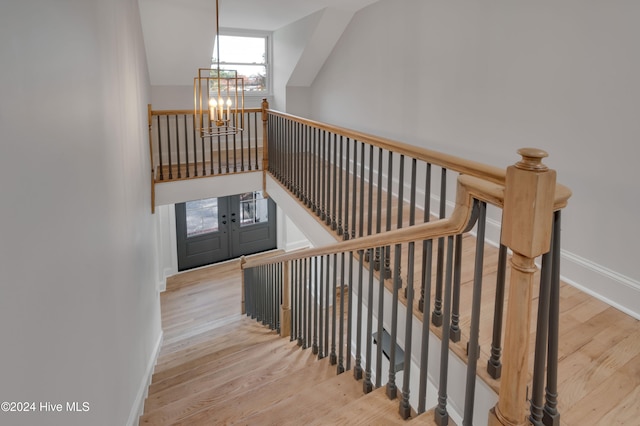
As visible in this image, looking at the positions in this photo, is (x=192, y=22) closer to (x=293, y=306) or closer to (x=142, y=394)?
(x=293, y=306)

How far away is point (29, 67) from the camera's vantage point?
132 centimetres

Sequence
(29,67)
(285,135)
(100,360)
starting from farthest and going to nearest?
(285,135)
(100,360)
(29,67)

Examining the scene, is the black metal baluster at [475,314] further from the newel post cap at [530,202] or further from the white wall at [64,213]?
the white wall at [64,213]

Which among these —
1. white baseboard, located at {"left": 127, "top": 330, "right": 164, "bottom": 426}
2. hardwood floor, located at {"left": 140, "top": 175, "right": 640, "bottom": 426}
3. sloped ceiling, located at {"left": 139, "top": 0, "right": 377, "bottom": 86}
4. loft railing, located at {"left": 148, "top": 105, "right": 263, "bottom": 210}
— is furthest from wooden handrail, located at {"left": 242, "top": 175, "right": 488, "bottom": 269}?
sloped ceiling, located at {"left": 139, "top": 0, "right": 377, "bottom": 86}

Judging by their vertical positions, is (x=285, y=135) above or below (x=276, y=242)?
above

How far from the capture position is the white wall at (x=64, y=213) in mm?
1207

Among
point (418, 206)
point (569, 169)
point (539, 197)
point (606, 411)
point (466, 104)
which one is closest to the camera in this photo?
point (539, 197)

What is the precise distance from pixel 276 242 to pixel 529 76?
6.88 metres

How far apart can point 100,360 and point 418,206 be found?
3.26 m

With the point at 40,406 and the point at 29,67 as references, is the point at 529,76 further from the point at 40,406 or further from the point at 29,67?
the point at 40,406

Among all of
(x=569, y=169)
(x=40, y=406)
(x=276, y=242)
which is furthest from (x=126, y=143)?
(x=276, y=242)

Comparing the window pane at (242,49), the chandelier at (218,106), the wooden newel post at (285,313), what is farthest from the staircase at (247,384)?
the window pane at (242,49)

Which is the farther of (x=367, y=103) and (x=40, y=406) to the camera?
(x=367, y=103)

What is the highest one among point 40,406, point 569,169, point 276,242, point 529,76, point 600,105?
point 529,76
